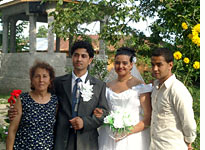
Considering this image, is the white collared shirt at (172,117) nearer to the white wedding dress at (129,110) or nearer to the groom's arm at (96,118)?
the white wedding dress at (129,110)

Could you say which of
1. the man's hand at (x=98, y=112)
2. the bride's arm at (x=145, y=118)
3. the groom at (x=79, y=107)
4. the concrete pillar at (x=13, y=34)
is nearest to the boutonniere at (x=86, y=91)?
the groom at (x=79, y=107)

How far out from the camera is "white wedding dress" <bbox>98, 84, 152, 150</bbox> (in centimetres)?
334

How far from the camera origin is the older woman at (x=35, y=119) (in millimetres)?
2904

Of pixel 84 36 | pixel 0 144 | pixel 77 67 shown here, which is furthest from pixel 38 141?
pixel 84 36

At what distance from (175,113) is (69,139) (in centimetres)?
123

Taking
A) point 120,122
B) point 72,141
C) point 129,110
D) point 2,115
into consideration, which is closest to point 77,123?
point 72,141

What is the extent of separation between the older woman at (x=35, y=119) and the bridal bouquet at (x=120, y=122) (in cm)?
66

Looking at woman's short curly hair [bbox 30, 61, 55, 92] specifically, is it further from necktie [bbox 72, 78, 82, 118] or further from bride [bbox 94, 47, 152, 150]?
bride [bbox 94, 47, 152, 150]

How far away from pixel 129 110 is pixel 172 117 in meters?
0.64

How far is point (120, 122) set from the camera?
3105mm

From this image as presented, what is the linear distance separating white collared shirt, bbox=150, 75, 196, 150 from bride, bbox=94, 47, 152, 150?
0.27 m

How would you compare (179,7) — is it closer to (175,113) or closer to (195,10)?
(195,10)

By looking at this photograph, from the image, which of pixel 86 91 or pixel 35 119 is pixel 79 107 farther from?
pixel 35 119

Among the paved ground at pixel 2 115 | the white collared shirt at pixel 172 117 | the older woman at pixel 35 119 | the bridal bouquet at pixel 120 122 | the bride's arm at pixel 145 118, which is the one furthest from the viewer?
the paved ground at pixel 2 115
